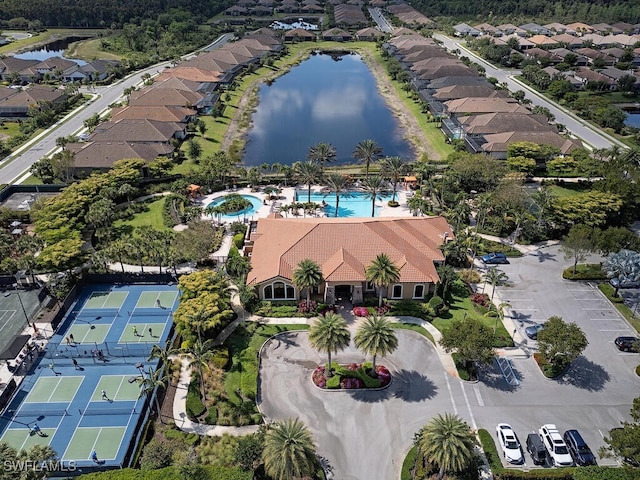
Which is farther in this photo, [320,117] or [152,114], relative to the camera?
[320,117]

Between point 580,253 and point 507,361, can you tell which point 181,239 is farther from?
point 580,253

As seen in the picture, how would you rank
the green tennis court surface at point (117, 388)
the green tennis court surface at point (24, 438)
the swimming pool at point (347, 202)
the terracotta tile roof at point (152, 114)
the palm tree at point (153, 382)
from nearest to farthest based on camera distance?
1. the green tennis court surface at point (24, 438)
2. the palm tree at point (153, 382)
3. the green tennis court surface at point (117, 388)
4. the swimming pool at point (347, 202)
5. the terracotta tile roof at point (152, 114)

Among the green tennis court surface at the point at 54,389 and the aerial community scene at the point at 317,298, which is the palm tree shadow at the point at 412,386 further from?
the green tennis court surface at the point at 54,389

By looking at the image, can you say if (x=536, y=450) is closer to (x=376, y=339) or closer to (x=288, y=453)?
(x=376, y=339)

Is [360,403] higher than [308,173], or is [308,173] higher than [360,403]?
[308,173]

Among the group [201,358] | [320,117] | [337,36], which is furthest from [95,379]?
[337,36]

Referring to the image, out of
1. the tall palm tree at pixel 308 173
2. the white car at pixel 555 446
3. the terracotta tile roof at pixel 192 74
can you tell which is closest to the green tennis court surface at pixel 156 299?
the tall palm tree at pixel 308 173

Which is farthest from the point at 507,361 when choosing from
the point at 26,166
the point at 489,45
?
the point at 489,45
